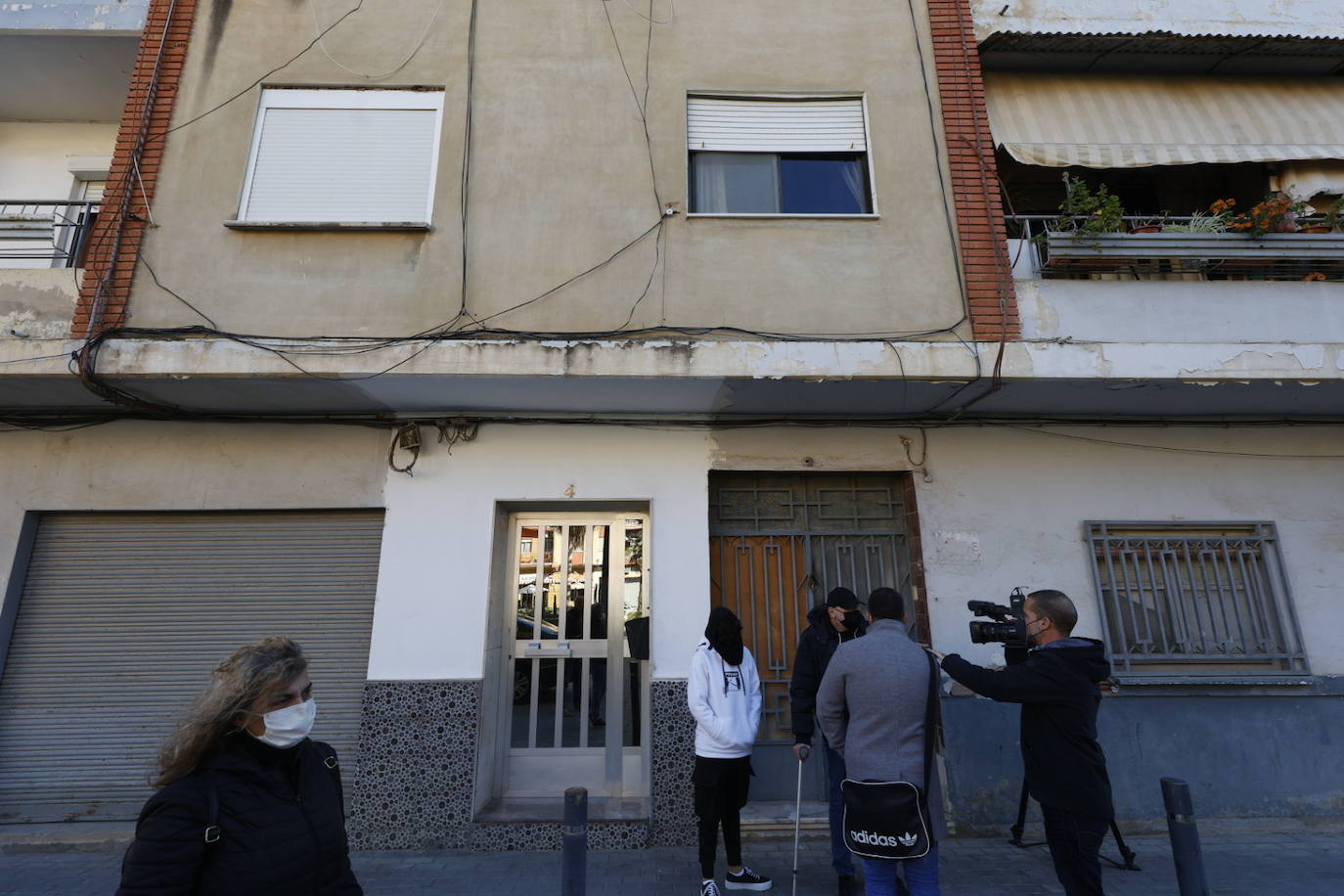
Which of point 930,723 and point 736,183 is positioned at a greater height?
point 736,183

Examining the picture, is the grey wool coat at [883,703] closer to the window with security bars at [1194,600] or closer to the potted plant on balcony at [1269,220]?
the window with security bars at [1194,600]

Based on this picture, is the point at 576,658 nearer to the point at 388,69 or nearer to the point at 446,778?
the point at 446,778

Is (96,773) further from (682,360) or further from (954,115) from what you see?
(954,115)

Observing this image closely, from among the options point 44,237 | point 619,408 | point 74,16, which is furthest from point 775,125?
point 44,237

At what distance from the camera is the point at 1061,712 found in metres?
3.38

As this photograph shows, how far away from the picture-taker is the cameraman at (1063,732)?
325 centimetres

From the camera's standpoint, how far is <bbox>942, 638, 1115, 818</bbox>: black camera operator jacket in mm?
3268

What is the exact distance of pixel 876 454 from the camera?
20.2ft

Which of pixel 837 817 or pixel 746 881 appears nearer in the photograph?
pixel 837 817

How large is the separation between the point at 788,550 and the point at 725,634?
1.77 meters

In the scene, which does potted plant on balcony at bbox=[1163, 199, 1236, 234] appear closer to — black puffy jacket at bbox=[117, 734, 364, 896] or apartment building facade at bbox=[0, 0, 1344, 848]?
apartment building facade at bbox=[0, 0, 1344, 848]

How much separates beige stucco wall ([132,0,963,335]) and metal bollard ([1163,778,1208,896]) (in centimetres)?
351

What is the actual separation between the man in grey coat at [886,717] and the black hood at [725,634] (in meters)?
1.03

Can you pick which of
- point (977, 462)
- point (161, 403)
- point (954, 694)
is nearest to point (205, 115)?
point (161, 403)
